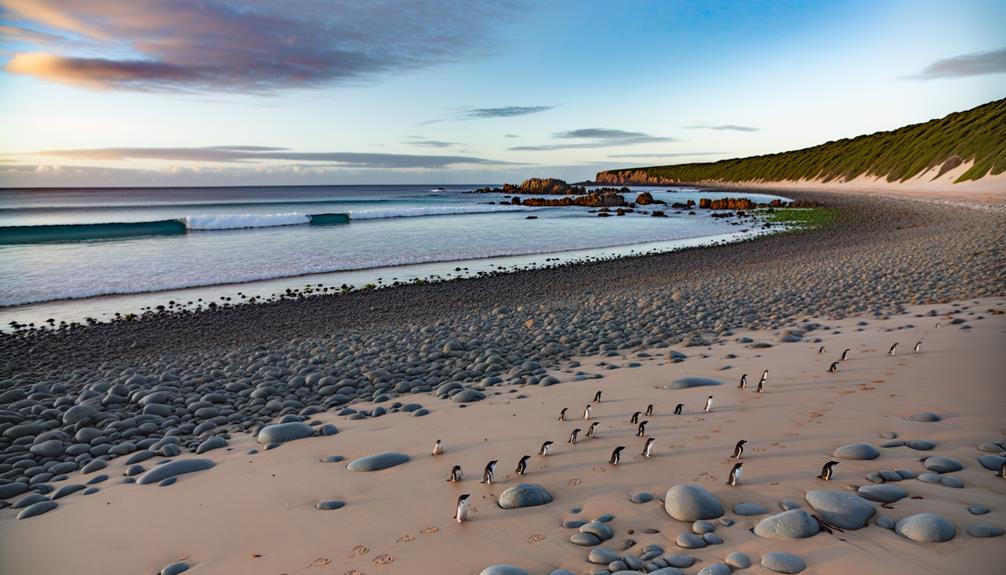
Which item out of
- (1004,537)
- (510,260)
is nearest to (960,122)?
(510,260)

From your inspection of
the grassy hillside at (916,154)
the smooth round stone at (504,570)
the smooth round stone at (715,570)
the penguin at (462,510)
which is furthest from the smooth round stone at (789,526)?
the grassy hillside at (916,154)

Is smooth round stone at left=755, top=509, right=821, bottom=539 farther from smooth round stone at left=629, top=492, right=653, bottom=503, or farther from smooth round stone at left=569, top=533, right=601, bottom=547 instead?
smooth round stone at left=569, top=533, right=601, bottom=547

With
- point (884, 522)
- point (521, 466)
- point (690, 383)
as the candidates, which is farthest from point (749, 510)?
point (690, 383)

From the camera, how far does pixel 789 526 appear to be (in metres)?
3.46

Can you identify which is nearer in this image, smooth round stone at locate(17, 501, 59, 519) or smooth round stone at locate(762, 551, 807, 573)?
smooth round stone at locate(762, 551, 807, 573)

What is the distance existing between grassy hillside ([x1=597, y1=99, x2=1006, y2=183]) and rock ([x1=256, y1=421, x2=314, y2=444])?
65.6m

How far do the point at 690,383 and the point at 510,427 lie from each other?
96.2 inches

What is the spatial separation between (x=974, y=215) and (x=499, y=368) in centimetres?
3092

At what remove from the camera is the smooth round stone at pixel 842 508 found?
11.5ft

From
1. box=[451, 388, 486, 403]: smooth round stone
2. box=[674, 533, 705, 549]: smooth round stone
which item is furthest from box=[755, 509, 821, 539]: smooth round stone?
box=[451, 388, 486, 403]: smooth round stone

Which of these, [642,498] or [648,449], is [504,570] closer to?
[642,498]

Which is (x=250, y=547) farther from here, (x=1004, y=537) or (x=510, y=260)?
(x=510, y=260)

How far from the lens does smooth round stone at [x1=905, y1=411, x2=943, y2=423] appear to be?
16.9 ft

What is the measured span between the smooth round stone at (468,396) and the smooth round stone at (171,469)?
278 centimetres
